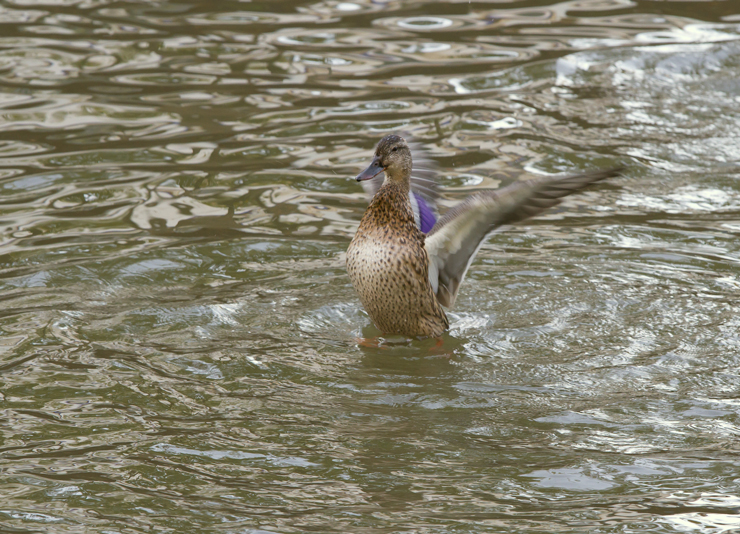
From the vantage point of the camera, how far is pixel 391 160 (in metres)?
6.18

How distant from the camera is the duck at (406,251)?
5840mm

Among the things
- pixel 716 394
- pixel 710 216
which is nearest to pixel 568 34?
pixel 710 216

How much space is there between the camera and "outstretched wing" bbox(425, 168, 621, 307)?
540cm

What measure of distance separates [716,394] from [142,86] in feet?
23.6

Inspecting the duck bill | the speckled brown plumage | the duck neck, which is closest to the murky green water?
the speckled brown plumage

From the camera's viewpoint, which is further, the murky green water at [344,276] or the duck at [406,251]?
the duck at [406,251]

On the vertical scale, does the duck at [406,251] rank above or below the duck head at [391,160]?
below

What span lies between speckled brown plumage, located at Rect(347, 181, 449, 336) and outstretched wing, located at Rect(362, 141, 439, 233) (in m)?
0.59

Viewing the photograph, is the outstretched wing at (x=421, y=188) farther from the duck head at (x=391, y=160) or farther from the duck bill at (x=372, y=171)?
the duck bill at (x=372, y=171)

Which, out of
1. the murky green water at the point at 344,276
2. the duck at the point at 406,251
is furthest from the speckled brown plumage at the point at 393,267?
the murky green water at the point at 344,276

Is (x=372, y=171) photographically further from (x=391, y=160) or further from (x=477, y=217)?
(x=477, y=217)

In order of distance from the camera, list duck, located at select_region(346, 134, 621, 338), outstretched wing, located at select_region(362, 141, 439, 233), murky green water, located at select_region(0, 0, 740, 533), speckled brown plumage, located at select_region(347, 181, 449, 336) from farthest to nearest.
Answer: outstretched wing, located at select_region(362, 141, 439, 233) < speckled brown plumage, located at select_region(347, 181, 449, 336) < duck, located at select_region(346, 134, 621, 338) < murky green water, located at select_region(0, 0, 740, 533)

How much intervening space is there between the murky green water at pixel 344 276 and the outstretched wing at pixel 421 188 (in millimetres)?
584

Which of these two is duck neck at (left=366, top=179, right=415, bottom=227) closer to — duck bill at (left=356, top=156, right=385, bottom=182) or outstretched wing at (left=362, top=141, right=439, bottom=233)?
duck bill at (left=356, top=156, right=385, bottom=182)
